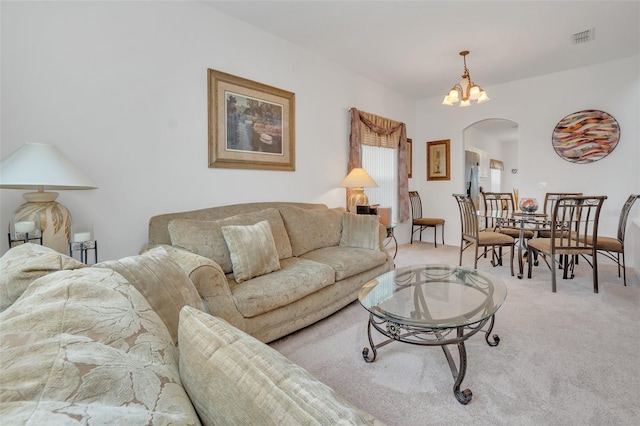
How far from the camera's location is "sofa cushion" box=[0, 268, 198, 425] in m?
0.40

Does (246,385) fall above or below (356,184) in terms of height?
below

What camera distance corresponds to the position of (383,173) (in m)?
5.42

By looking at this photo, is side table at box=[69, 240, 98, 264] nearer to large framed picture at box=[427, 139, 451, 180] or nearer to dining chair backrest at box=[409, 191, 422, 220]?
dining chair backrest at box=[409, 191, 422, 220]

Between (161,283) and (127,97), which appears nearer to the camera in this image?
(161,283)

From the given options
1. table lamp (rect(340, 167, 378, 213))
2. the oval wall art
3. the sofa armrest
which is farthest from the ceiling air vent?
the sofa armrest

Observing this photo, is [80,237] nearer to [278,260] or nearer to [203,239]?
[203,239]

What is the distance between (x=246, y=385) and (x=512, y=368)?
198cm

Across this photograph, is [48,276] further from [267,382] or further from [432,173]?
[432,173]

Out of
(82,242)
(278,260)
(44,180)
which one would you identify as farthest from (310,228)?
(44,180)

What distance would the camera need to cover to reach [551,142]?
15.9 ft

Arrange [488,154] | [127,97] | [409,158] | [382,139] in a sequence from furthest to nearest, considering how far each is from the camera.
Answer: [488,154], [409,158], [382,139], [127,97]

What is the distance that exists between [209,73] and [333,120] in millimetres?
1838

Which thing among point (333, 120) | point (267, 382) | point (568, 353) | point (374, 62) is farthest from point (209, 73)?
point (568, 353)

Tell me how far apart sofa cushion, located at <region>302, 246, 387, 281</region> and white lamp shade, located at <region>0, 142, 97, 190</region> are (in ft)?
5.97
